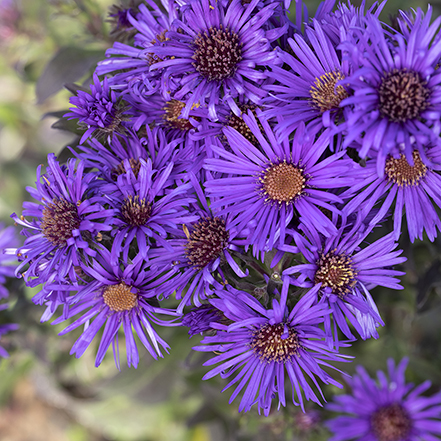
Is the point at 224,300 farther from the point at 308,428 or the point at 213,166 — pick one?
the point at 308,428

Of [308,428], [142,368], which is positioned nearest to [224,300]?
[308,428]

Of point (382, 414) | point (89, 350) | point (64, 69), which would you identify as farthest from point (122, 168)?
point (89, 350)

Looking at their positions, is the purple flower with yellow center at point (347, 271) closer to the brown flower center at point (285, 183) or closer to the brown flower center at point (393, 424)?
the brown flower center at point (285, 183)

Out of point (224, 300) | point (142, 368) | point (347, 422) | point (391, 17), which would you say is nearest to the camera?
point (224, 300)

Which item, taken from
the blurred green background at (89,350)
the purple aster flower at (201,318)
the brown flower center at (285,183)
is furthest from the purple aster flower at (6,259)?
the brown flower center at (285,183)

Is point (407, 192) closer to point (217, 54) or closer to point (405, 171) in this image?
point (405, 171)

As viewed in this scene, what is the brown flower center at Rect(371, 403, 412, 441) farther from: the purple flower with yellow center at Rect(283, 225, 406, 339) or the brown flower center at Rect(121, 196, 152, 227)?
the brown flower center at Rect(121, 196, 152, 227)
